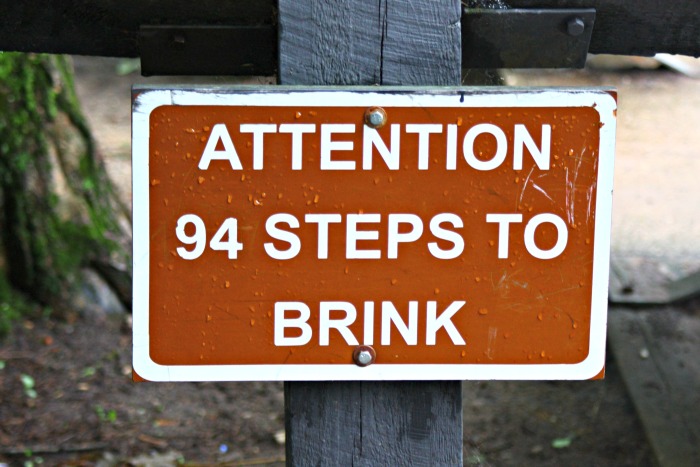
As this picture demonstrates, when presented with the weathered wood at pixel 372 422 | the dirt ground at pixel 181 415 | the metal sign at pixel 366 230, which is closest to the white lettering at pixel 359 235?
the metal sign at pixel 366 230

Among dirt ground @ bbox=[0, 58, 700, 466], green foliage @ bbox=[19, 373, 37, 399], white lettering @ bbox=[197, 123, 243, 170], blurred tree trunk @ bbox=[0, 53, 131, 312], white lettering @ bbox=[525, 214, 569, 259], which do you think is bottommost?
dirt ground @ bbox=[0, 58, 700, 466]

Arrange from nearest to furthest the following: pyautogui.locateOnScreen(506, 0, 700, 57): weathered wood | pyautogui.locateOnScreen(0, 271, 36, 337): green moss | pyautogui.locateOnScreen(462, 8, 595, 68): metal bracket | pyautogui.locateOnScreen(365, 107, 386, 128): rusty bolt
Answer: pyautogui.locateOnScreen(365, 107, 386, 128): rusty bolt → pyautogui.locateOnScreen(462, 8, 595, 68): metal bracket → pyautogui.locateOnScreen(506, 0, 700, 57): weathered wood → pyautogui.locateOnScreen(0, 271, 36, 337): green moss

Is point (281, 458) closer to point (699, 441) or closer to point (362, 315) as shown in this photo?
point (699, 441)

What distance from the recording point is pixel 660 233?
6125 millimetres

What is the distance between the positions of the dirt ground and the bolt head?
6.73 feet

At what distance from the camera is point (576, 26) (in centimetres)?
147

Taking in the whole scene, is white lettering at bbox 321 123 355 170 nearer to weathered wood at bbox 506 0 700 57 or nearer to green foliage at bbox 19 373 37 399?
weathered wood at bbox 506 0 700 57

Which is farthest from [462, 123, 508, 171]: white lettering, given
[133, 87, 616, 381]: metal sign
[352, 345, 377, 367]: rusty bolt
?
[352, 345, 377, 367]: rusty bolt

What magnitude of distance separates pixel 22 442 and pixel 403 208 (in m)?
2.47

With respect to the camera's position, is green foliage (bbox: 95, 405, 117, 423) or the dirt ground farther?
green foliage (bbox: 95, 405, 117, 423)

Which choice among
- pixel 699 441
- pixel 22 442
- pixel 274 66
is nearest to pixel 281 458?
pixel 22 442

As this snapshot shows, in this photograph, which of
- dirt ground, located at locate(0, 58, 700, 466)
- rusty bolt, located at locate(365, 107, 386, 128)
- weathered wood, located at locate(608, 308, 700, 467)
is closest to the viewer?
rusty bolt, located at locate(365, 107, 386, 128)

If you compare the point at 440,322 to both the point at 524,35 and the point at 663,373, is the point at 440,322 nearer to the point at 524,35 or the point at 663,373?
the point at 524,35

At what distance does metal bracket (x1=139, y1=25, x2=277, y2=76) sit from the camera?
150 centimetres
